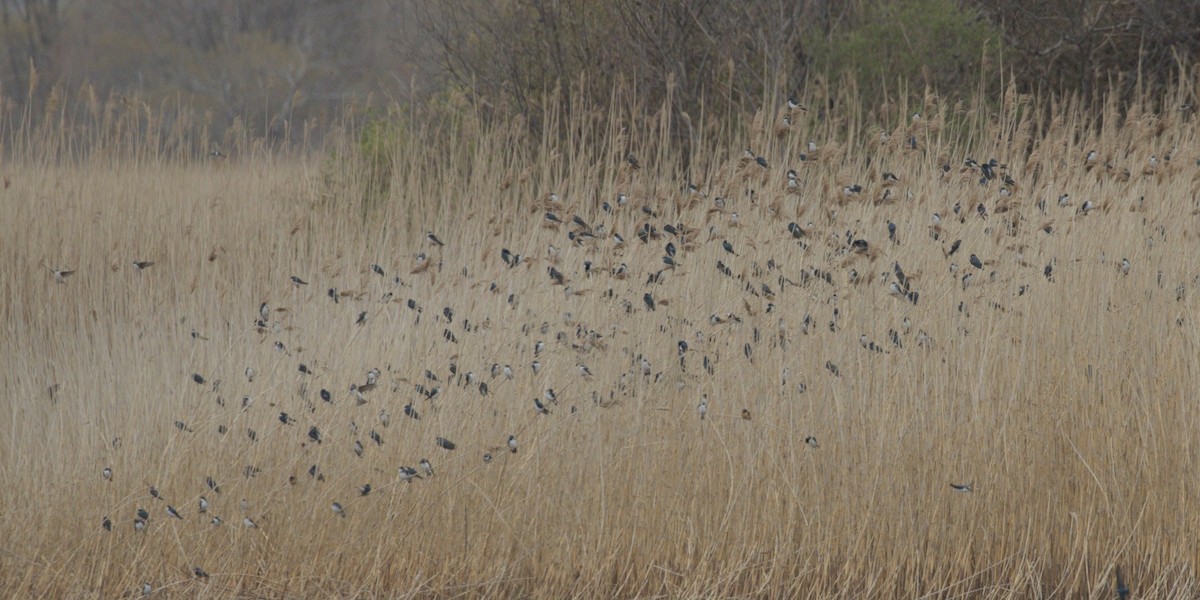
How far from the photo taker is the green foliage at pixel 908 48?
305 inches

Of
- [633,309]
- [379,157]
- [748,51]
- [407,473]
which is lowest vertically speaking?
[407,473]

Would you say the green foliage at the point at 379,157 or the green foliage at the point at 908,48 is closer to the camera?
the green foliage at the point at 379,157

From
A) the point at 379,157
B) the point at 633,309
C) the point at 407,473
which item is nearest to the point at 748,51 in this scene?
the point at 379,157

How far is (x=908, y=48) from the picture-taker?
26.0ft

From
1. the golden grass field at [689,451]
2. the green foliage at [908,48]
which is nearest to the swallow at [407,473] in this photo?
the golden grass field at [689,451]

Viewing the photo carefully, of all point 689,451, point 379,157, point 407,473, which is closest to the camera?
point 407,473

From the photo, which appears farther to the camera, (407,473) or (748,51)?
(748,51)

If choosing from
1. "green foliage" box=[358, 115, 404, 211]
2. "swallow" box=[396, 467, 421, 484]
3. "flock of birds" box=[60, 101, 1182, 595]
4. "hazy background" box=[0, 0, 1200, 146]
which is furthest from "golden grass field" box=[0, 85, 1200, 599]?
"green foliage" box=[358, 115, 404, 211]

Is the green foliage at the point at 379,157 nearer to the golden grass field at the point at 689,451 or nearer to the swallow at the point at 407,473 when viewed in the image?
the golden grass field at the point at 689,451

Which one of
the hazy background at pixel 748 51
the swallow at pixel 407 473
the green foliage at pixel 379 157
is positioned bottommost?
the swallow at pixel 407 473

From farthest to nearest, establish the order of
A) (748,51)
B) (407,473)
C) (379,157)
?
(379,157) → (748,51) → (407,473)

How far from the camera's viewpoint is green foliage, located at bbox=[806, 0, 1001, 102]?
7758 mm

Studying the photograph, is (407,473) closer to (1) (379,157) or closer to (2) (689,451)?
(2) (689,451)

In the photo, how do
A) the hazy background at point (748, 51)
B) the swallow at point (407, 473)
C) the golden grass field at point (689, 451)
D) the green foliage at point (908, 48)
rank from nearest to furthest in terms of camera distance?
1. the swallow at point (407, 473)
2. the golden grass field at point (689, 451)
3. the hazy background at point (748, 51)
4. the green foliage at point (908, 48)
